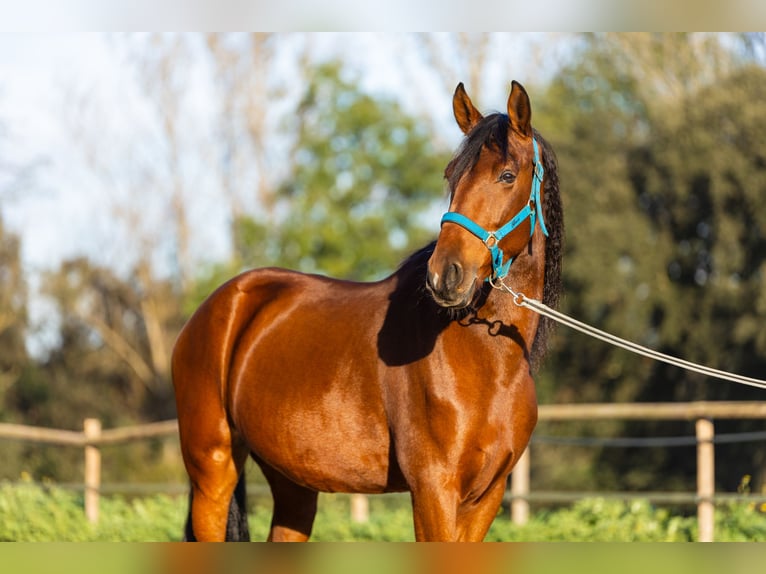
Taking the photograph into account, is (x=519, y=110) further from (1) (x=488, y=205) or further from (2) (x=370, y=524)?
(2) (x=370, y=524)

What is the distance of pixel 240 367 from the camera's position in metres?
4.82

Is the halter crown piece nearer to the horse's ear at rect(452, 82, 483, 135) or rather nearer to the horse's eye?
the horse's eye

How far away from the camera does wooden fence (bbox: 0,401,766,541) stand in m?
7.39

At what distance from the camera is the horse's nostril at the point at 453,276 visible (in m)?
3.51

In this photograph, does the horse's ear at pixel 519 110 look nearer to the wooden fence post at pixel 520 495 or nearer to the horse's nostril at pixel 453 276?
the horse's nostril at pixel 453 276

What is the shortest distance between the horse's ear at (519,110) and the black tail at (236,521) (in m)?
2.51

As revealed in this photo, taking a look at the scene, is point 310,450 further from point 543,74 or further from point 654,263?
point 543,74

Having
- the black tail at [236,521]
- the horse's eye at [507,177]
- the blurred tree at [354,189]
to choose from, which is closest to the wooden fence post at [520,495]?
the black tail at [236,521]

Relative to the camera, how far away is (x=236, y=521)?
5082 millimetres

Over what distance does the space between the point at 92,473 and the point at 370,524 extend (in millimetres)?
3271

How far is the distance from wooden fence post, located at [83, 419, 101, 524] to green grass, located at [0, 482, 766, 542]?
0.34 feet

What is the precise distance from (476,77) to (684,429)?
10.4m
